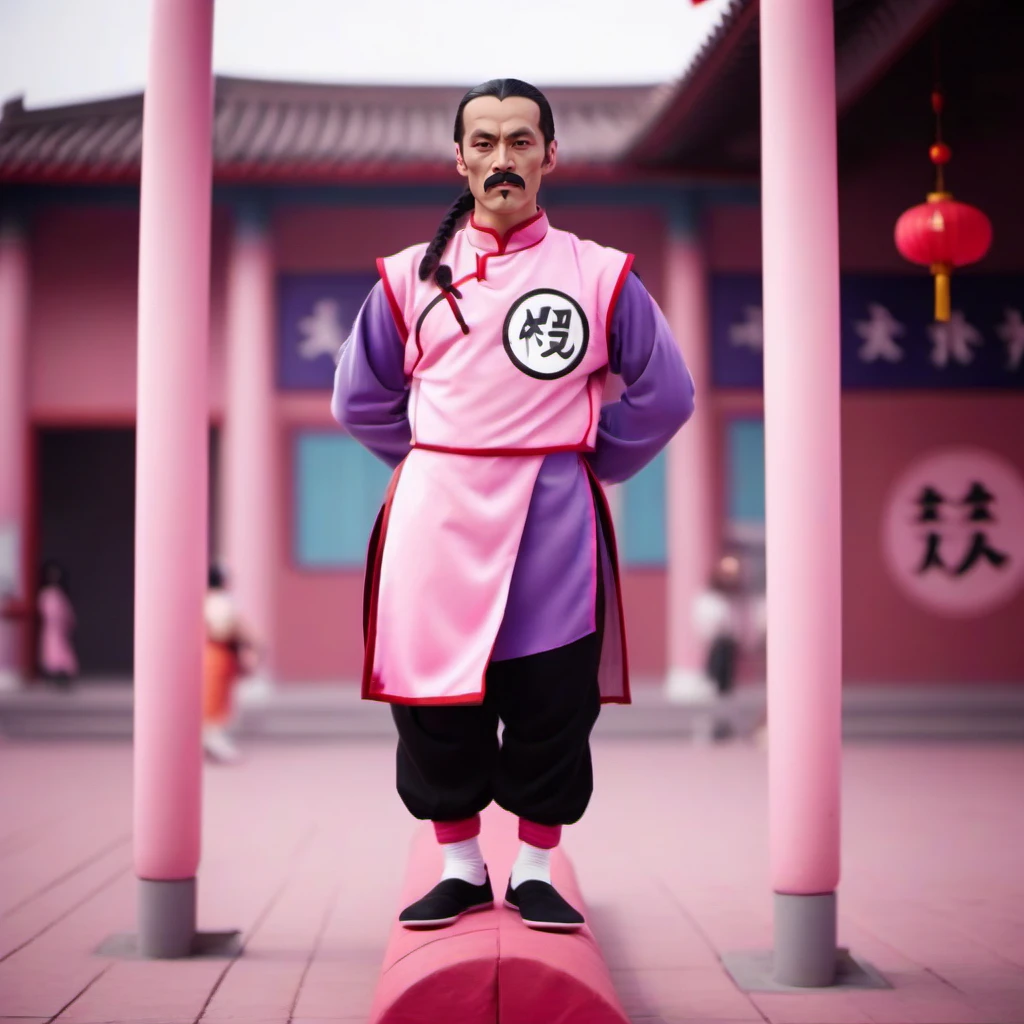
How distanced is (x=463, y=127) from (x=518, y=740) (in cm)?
125

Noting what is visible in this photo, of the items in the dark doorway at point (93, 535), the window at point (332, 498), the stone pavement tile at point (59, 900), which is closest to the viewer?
the stone pavement tile at point (59, 900)

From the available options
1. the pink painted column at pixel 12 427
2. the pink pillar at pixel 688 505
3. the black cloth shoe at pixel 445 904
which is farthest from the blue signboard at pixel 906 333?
the black cloth shoe at pixel 445 904

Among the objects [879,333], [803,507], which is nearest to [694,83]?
[879,333]

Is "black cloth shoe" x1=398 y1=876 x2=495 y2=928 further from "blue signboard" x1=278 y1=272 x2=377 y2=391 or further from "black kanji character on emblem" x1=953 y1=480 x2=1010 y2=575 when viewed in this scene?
"black kanji character on emblem" x1=953 y1=480 x2=1010 y2=575

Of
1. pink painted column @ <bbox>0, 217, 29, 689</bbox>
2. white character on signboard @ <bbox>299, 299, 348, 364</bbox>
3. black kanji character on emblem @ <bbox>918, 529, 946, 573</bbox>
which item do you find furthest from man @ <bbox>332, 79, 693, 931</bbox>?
black kanji character on emblem @ <bbox>918, 529, 946, 573</bbox>

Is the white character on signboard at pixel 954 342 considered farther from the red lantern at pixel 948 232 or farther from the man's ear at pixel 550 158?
the man's ear at pixel 550 158

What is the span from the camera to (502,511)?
93.2 inches

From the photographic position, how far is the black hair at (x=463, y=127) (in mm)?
2365

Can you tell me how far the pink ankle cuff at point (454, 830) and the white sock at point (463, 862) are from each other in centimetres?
1

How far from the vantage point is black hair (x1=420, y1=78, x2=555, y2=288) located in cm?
237

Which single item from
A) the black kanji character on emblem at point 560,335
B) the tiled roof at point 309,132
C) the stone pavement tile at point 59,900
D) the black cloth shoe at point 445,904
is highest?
the tiled roof at point 309,132

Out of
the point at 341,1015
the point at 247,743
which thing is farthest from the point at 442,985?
the point at 247,743

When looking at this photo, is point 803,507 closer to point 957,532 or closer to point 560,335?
point 560,335

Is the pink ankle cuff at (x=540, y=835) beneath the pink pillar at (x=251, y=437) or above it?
beneath
